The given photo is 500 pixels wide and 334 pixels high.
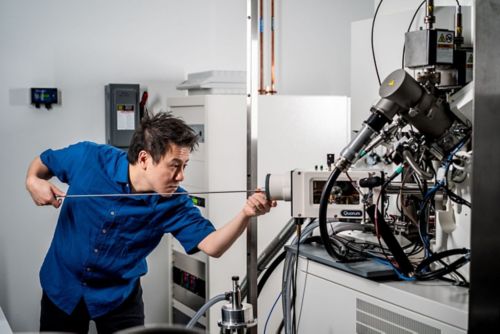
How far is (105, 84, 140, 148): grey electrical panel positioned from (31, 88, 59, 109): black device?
0.27m

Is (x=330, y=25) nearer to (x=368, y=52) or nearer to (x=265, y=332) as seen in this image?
(x=368, y=52)

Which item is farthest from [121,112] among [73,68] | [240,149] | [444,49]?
[444,49]

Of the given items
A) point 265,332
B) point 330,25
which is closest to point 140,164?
point 265,332

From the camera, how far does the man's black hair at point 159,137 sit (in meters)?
2.29

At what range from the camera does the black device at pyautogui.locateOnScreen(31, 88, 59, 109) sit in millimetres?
2998

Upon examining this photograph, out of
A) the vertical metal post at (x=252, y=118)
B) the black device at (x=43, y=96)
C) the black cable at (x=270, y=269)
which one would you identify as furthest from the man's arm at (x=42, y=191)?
the black cable at (x=270, y=269)

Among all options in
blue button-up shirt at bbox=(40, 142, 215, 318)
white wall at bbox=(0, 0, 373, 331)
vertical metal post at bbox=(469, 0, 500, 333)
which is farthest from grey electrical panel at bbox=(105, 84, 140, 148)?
vertical metal post at bbox=(469, 0, 500, 333)

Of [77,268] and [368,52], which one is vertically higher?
[368,52]

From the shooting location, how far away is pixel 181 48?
3396 mm

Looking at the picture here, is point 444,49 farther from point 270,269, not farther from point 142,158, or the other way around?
point 270,269

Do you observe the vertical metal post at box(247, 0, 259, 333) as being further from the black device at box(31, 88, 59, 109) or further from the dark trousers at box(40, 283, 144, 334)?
the black device at box(31, 88, 59, 109)

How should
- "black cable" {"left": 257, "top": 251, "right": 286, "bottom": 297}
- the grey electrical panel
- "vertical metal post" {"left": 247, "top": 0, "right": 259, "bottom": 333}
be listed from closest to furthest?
"vertical metal post" {"left": 247, "top": 0, "right": 259, "bottom": 333} < "black cable" {"left": 257, "top": 251, "right": 286, "bottom": 297} < the grey electrical panel

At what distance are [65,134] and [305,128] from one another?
1.20 meters

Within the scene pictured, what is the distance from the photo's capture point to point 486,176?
122 centimetres
